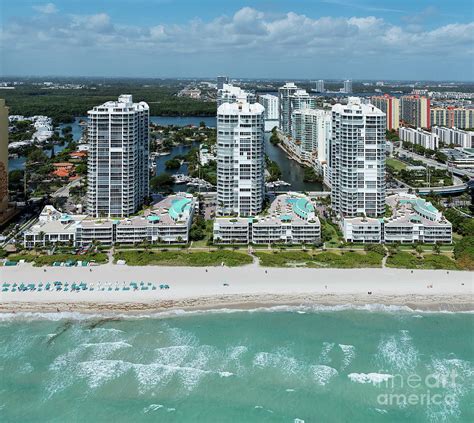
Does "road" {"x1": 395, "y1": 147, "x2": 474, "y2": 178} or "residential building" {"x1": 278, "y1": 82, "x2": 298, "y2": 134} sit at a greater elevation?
"residential building" {"x1": 278, "y1": 82, "x2": 298, "y2": 134}

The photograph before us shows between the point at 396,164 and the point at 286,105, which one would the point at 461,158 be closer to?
the point at 396,164

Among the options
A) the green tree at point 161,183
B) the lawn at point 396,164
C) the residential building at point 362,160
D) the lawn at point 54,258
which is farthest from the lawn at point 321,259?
the lawn at point 396,164

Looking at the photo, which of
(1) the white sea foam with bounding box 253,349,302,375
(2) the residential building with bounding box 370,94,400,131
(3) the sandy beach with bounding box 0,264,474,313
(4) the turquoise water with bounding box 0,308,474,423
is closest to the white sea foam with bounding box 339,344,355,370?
(4) the turquoise water with bounding box 0,308,474,423

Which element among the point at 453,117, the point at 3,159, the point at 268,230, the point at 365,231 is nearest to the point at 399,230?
the point at 365,231

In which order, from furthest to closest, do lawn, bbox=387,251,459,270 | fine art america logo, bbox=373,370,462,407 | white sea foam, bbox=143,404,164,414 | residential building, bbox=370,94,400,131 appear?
residential building, bbox=370,94,400,131, lawn, bbox=387,251,459,270, fine art america logo, bbox=373,370,462,407, white sea foam, bbox=143,404,164,414

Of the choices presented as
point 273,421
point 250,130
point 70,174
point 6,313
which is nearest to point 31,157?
point 70,174

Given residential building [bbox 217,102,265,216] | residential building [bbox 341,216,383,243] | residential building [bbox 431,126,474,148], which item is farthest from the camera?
residential building [bbox 431,126,474,148]

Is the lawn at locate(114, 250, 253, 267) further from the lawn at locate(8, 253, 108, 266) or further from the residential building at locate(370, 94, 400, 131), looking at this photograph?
the residential building at locate(370, 94, 400, 131)

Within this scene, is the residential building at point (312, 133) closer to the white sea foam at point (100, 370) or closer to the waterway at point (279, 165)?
the waterway at point (279, 165)
